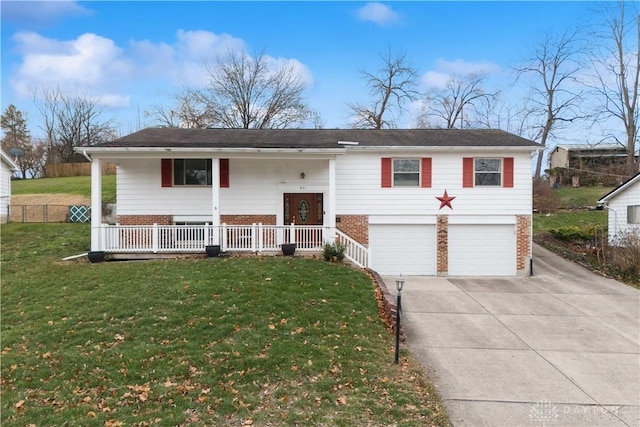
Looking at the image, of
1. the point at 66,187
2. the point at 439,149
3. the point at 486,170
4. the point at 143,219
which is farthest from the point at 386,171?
the point at 66,187

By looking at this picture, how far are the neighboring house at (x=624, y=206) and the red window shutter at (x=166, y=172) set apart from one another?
55.5ft

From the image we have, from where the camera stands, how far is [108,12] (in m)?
14.0

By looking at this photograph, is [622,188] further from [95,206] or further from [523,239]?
[95,206]

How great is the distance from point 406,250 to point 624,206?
10265 mm

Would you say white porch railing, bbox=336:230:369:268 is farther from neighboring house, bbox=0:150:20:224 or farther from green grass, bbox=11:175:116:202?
neighboring house, bbox=0:150:20:224

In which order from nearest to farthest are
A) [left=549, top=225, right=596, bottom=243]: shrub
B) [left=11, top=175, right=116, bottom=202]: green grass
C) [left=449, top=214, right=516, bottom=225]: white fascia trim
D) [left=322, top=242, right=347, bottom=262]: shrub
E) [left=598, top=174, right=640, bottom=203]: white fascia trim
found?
[left=322, top=242, right=347, bottom=262]: shrub
[left=449, top=214, right=516, bottom=225]: white fascia trim
[left=598, top=174, right=640, bottom=203]: white fascia trim
[left=549, top=225, right=596, bottom=243]: shrub
[left=11, top=175, right=116, bottom=202]: green grass

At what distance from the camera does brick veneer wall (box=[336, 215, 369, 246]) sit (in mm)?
13969

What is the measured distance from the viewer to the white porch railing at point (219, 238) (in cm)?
1197

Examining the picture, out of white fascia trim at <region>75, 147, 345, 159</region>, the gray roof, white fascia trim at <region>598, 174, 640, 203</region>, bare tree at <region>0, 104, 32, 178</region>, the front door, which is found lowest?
the front door

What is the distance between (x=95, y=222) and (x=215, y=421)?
9.71 meters

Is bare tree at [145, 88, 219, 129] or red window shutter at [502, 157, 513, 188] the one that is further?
bare tree at [145, 88, 219, 129]

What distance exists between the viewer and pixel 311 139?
1469 centimetres

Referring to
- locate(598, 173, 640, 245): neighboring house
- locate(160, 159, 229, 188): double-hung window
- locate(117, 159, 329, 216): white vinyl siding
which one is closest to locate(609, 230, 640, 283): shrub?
locate(598, 173, 640, 245): neighboring house

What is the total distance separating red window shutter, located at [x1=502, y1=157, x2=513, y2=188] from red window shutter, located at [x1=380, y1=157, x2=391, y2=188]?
13.4ft
